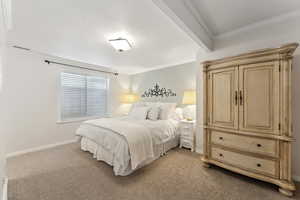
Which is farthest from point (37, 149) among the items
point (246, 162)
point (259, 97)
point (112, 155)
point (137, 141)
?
point (259, 97)

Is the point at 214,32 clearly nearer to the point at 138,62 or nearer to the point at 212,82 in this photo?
the point at 212,82

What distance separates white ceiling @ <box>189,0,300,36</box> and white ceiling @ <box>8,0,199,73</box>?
45 cm

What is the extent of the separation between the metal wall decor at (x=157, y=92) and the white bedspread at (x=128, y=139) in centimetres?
145

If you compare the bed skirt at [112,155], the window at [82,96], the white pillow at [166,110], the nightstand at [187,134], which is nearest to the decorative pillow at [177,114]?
the white pillow at [166,110]

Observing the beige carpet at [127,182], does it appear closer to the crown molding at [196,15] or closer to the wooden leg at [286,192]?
the wooden leg at [286,192]

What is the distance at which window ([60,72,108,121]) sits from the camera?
3852 mm

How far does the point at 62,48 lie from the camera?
300 centimetres

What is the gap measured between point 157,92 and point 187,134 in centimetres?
182

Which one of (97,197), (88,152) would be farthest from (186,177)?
(88,152)

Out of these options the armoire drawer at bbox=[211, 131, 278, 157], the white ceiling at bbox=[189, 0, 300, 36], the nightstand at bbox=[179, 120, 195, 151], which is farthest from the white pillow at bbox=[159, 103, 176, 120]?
the white ceiling at bbox=[189, 0, 300, 36]

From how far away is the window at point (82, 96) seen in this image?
3.85 metres

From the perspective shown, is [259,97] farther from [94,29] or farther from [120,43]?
[94,29]

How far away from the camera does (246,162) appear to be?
194 centimetres

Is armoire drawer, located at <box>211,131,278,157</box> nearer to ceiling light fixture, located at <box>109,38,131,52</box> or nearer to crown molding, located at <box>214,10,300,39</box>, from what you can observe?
crown molding, located at <box>214,10,300,39</box>
